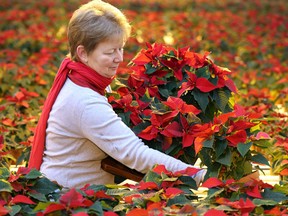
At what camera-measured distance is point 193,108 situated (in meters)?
3.42

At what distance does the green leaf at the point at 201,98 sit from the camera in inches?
142

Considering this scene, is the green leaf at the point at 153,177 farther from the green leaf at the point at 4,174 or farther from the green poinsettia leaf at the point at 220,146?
the green leaf at the point at 4,174

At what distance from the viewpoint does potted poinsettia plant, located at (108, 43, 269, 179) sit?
10.7 feet

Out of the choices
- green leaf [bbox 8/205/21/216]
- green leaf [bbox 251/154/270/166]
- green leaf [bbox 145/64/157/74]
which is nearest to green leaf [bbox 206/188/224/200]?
green leaf [bbox 251/154/270/166]

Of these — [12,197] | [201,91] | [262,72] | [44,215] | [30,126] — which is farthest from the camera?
[262,72]

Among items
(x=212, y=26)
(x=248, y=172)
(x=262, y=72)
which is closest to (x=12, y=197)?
(x=248, y=172)

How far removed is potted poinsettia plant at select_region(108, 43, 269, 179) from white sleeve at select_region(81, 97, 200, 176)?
0.16 metres

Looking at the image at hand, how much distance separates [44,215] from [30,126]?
208cm

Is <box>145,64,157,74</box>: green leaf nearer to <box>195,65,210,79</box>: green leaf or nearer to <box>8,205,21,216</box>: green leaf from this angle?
<box>195,65,210,79</box>: green leaf

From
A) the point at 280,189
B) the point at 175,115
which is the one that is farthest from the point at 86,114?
the point at 280,189

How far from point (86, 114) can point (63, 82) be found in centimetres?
26

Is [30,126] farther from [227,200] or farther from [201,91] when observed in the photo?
[227,200]

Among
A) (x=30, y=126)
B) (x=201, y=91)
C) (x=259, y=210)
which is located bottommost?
(x=30, y=126)

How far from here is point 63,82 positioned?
3.50 metres
